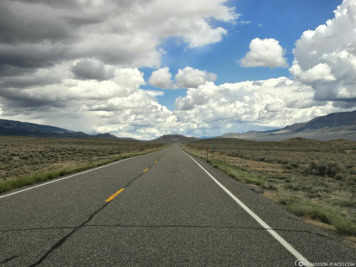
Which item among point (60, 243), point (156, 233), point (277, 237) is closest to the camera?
point (60, 243)

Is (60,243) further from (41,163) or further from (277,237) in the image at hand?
(41,163)

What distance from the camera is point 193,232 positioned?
557cm

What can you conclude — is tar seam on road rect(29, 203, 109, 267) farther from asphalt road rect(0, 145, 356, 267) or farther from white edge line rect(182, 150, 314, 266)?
white edge line rect(182, 150, 314, 266)

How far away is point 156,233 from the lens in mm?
5480

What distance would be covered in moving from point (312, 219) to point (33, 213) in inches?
257

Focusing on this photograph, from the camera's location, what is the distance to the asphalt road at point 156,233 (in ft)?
14.2

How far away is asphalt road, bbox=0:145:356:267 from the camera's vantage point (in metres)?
4.32

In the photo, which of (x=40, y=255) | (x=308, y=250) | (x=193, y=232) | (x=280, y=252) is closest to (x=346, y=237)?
(x=308, y=250)

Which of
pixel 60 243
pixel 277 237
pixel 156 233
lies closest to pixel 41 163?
pixel 60 243

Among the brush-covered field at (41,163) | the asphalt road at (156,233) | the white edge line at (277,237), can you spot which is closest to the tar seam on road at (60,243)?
the asphalt road at (156,233)

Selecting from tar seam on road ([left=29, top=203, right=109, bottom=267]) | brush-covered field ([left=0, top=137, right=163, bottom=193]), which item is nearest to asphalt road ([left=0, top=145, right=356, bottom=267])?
tar seam on road ([left=29, top=203, right=109, bottom=267])

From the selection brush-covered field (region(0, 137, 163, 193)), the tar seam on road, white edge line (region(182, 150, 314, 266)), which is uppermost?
the tar seam on road

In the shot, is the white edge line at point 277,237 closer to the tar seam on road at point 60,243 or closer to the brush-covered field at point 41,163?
the tar seam on road at point 60,243

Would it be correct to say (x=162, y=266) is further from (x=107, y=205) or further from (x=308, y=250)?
(x=107, y=205)
